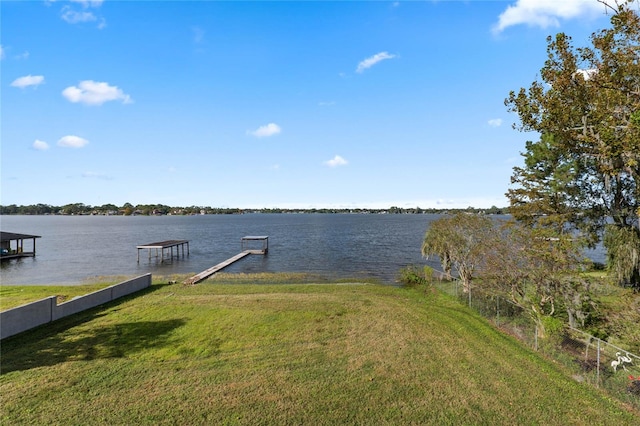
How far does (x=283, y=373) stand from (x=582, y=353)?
11.8 metres

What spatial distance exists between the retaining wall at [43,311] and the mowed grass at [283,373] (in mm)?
505

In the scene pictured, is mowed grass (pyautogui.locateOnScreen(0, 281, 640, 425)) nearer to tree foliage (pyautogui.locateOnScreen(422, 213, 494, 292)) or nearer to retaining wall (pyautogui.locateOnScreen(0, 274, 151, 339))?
retaining wall (pyautogui.locateOnScreen(0, 274, 151, 339))

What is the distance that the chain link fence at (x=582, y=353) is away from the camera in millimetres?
10203

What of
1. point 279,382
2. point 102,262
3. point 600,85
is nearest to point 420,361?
point 279,382

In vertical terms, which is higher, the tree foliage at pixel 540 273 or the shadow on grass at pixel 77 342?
the tree foliage at pixel 540 273

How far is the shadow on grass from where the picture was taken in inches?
458

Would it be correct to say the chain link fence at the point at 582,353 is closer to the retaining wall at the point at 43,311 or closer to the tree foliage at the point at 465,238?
the tree foliage at the point at 465,238

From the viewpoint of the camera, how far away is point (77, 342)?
521 inches

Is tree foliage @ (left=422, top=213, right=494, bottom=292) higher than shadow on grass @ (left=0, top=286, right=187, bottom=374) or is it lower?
higher

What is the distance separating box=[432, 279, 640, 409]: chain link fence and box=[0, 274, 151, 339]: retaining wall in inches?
857

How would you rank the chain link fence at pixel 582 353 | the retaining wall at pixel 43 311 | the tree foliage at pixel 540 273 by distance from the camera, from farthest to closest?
the tree foliage at pixel 540 273 < the retaining wall at pixel 43 311 < the chain link fence at pixel 582 353

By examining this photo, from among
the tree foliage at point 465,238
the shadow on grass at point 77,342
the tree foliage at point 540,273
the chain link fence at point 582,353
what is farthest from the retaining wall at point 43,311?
the tree foliage at point 465,238

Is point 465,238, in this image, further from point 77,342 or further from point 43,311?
point 43,311

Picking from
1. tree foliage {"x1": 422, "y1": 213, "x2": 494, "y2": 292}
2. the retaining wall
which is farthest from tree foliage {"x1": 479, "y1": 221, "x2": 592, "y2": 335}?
the retaining wall
